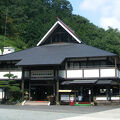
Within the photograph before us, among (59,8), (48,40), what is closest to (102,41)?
(48,40)

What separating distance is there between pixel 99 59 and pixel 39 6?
60.9m

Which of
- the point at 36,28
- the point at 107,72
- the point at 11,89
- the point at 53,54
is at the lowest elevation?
the point at 11,89

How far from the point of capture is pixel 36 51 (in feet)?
106

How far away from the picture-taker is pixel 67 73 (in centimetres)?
2861

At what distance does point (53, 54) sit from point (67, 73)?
310cm

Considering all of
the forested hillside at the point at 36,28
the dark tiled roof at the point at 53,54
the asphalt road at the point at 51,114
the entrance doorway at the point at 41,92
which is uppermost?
the forested hillside at the point at 36,28

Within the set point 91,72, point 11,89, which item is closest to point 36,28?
point 91,72

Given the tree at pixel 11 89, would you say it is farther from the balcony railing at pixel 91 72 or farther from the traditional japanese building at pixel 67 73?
the balcony railing at pixel 91 72

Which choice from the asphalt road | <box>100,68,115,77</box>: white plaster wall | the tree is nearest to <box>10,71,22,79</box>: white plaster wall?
the tree

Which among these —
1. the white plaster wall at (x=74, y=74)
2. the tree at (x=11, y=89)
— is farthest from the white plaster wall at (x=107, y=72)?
the tree at (x=11, y=89)

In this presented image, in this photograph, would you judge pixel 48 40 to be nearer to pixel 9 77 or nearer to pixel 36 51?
pixel 36 51

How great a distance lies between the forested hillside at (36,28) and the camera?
5775 centimetres

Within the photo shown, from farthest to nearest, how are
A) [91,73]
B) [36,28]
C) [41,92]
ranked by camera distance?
[36,28] → [41,92] → [91,73]

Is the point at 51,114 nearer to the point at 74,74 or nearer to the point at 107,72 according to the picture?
the point at 107,72
